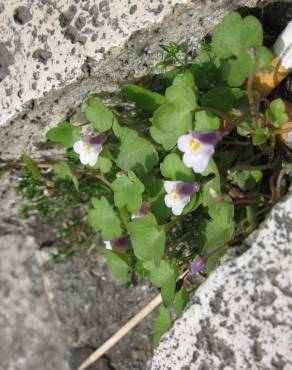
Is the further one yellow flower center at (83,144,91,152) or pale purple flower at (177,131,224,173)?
yellow flower center at (83,144,91,152)

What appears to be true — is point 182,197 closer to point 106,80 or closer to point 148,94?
point 148,94

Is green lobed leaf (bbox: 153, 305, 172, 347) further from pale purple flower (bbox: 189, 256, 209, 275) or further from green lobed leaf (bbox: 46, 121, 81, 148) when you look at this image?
green lobed leaf (bbox: 46, 121, 81, 148)

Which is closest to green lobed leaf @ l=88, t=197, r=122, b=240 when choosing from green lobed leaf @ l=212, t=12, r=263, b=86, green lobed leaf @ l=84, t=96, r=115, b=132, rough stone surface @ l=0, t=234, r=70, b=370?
green lobed leaf @ l=84, t=96, r=115, b=132

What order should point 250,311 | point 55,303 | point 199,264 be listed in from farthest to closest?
point 55,303 < point 199,264 < point 250,311

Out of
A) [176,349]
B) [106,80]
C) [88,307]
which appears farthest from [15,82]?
[88,307]

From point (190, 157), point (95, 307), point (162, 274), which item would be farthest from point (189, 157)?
point (95, 307)

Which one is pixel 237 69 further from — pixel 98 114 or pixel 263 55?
pixel 98 114

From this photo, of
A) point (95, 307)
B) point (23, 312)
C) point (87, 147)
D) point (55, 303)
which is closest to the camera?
point (87, 147)
